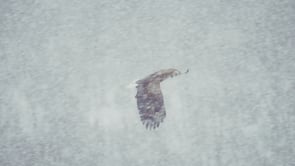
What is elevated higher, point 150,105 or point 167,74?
point 167,74

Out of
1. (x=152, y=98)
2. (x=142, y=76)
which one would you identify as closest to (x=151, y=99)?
(x=152, y=98)

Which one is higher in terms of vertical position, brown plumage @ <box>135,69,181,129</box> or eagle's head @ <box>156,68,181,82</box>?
eagle's head @ <box>156,68,181,82</box>

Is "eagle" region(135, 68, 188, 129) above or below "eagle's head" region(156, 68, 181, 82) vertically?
below

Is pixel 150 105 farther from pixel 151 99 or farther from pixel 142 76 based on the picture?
pixel 142 76

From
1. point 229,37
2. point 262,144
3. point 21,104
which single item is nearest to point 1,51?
point 21,104
